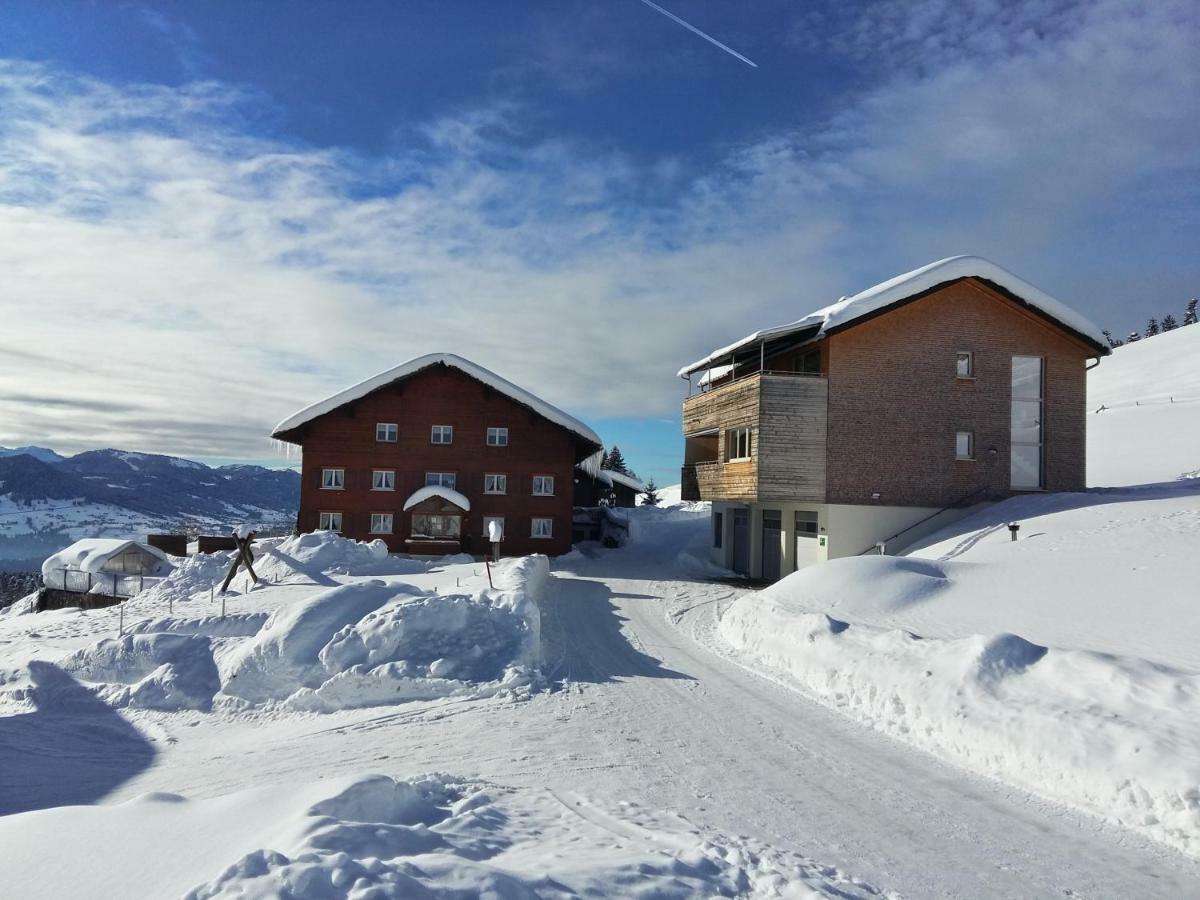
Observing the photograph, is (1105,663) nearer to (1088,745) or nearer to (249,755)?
(1088,745)

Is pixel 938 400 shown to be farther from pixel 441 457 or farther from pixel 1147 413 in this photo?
pixel 1147 413

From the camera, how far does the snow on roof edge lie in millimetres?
33938

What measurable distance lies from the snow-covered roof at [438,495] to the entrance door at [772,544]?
13.0m

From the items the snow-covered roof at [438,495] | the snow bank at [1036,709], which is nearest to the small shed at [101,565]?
the snow-covered roof at [438,495]

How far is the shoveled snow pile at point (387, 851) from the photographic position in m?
4.11

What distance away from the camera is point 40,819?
5.39 meters

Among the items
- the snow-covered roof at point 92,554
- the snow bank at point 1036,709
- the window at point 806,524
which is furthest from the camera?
the snow-covered roof at point 92,554

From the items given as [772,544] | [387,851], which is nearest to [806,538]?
[772,544]

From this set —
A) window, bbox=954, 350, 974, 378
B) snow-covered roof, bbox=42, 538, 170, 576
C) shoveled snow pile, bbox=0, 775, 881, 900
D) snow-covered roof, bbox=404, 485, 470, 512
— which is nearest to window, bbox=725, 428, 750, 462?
window, bbox=954, 350, 974, 378

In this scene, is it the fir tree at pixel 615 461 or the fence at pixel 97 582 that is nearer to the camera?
the fence at pixel 97 582

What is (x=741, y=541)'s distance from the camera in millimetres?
30047

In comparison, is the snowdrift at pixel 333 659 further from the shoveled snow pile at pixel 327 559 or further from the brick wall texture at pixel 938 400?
the brick wall texture at pixel 938 400

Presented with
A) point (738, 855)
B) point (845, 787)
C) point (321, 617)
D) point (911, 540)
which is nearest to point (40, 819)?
point (738, 855)

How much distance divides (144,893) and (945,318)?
26.0 m
